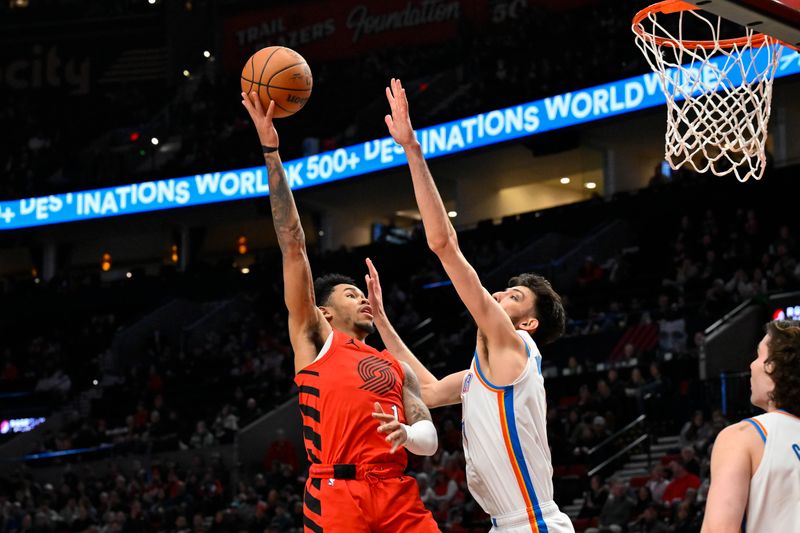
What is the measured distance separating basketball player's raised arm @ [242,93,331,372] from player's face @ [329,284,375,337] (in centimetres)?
10

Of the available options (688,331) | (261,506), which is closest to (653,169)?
(688,331)

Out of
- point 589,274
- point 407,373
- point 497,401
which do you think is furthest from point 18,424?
point 497,401

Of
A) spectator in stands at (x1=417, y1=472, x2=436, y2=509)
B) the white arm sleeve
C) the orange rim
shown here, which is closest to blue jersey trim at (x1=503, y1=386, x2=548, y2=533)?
the white arm sleeve

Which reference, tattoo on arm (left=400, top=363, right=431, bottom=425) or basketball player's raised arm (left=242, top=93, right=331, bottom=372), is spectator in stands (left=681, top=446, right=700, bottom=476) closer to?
tattoo on arm (left=400, top=363, right=431, bottom=425)

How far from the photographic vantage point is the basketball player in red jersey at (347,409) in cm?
473

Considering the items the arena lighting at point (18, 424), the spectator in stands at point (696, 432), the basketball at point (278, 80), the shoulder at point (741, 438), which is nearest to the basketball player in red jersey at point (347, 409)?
the basketball at point (278, 80)

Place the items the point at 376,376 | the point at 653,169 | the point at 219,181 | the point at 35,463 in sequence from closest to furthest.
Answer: the point at 376,376 → the point at 35,463 → the point at 653,169 → the point at 219,181

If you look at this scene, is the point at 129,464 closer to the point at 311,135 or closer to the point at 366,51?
the point at 311,135

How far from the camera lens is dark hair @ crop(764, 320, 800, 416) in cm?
329

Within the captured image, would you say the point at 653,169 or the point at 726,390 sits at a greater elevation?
the point at 653,169

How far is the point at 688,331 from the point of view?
16000 millimetres

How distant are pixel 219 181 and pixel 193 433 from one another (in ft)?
25.8

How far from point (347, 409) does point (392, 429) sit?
1.07 feet

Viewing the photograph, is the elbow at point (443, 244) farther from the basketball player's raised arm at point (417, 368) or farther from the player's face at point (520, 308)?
the basketball player's raised arm at point (417, 368)
